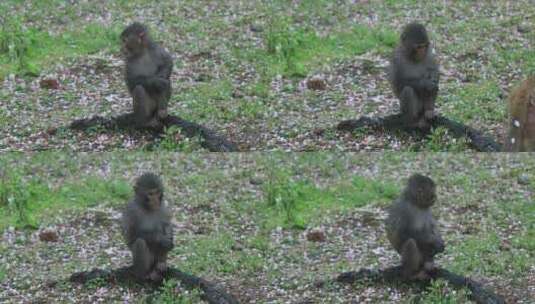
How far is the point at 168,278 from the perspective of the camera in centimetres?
1209

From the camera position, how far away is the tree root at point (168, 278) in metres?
11.9

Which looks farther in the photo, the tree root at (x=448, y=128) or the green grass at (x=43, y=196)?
the green grass at (x=43, y=196)

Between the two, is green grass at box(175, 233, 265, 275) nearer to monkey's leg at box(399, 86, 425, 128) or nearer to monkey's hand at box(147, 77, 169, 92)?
monkey's hand at box(147, 77, 169, 92)

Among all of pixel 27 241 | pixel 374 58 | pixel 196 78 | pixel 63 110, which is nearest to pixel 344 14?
pixel 374 58

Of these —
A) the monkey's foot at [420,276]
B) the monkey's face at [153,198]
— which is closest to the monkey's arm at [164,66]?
the monkey's face at [153,198]

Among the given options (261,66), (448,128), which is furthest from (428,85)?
(261,66)

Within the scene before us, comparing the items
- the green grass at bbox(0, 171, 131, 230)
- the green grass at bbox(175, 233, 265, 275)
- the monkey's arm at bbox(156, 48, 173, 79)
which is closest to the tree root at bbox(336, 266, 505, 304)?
the green grass at bbox(175, 233, 265, 275)

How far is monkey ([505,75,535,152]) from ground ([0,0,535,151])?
3.06 ft

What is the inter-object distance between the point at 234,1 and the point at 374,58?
2.28 meters

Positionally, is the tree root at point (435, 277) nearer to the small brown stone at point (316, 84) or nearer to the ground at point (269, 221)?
the ground at point (269, 221)

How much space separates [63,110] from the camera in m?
14.3

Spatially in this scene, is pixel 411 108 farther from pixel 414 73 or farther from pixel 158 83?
pixel 158 83

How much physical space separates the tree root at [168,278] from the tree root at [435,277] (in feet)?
3.27

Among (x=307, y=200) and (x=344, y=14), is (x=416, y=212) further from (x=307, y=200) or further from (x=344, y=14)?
(x=344, y=14)
